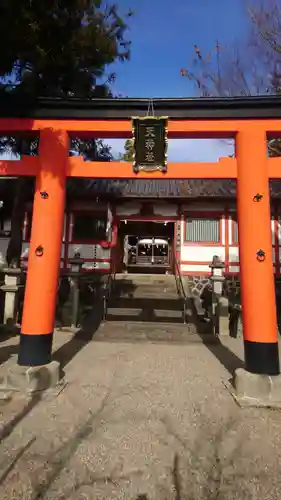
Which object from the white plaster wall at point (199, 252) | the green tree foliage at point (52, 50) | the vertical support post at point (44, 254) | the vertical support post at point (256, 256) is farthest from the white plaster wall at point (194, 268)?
the vertical support post at point (44, 254)

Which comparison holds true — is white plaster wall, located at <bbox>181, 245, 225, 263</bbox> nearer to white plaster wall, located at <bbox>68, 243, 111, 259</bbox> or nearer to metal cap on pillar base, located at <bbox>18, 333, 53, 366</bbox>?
white plaster wall, located at <bbox>68, 243, 111, 259</bbox>

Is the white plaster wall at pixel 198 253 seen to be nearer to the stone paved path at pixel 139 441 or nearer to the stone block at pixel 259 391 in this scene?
the stone paved path at pixel 139 441

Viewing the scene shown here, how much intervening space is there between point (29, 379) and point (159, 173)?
372 cm

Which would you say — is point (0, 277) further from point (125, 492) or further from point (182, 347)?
point (125, 492)

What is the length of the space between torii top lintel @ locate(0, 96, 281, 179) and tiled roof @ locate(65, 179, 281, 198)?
726 centimetres

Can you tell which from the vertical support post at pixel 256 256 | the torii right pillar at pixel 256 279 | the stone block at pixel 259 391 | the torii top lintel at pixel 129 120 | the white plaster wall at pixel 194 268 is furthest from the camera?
the white plaster wall at pixel 194 268

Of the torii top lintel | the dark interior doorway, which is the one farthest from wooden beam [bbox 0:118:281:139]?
the dark interior doorway

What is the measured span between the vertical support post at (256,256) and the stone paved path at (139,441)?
0.80m

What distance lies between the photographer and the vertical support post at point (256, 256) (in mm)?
4320

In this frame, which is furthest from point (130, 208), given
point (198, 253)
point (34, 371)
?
point (34, 371)

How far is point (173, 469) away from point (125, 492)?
526 millimetres

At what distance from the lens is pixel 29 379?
14.3 feet

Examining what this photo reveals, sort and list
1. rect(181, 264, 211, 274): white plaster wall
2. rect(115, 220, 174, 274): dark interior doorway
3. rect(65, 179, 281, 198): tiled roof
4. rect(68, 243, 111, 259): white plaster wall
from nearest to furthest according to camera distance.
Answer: rect(65, 179, 281, 198): tiled roof
rect(181, 264, 211, 274): white plaster wall
rect(68, 243, 111, 259): white plaster wall
rect(115, 220, 174, 274): dark interior doorway

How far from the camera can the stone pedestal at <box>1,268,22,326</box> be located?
868 cm
